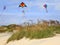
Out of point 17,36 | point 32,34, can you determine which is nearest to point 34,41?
point 32,34

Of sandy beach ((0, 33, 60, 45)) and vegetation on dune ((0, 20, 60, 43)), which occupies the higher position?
vegetation on dune ((0, 20, 60, 43))

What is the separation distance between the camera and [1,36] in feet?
7.13

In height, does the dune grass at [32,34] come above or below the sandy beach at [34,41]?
above

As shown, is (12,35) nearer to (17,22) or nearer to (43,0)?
(17,22)

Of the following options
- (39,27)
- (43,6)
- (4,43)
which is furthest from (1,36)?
(43,6)

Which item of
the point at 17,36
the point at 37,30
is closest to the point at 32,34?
the point at 37,30

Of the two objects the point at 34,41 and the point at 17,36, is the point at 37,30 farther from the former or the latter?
the point at 17,36

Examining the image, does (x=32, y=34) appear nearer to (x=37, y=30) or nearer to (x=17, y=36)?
(x=37, y=30)

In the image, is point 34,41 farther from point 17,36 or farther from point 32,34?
point 17,36

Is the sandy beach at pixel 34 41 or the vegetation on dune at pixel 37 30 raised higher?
the vegetation on dune at pixel 37 30

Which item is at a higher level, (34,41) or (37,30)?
(37,30)

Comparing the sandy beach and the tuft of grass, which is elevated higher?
the tuft of grass

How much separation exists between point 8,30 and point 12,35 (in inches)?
3.0

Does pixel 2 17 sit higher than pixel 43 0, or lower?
lower
